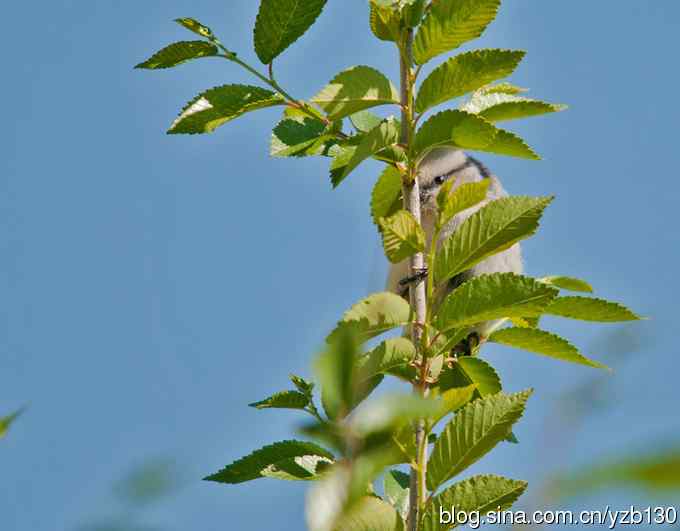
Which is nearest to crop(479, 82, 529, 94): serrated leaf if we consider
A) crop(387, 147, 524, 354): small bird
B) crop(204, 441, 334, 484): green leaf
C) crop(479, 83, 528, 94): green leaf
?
crop(479, 83, 528, 94): green leaf

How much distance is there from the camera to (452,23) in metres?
1.35

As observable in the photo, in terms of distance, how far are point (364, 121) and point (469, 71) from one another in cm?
42

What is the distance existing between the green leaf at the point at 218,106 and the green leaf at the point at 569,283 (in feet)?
1.85

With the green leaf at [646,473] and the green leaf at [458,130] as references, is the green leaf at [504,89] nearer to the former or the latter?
the green leaf at [458,130]

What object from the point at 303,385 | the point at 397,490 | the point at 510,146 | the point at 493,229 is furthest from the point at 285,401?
the point at 510,146

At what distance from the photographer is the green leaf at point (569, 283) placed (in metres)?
1.48

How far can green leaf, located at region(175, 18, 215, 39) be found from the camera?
1468mm

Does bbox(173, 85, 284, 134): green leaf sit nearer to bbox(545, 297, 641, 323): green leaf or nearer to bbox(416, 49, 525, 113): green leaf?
bbox(416, 49, 525, 113): green leaf

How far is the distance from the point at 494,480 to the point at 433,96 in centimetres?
59

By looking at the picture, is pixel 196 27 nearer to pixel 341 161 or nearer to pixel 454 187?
pixel 341 161

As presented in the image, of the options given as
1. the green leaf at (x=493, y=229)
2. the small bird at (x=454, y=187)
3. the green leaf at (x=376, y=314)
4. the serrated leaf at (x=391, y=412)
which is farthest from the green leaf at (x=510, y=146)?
the small bird at (x=454, y=187)

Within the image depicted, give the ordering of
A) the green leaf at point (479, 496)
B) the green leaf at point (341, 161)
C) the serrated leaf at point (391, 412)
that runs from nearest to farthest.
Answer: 1. the serrated leaf at point (391, 412)
2. the green leaf at point (479, 496)
3. the green leaf at point (341, 161)

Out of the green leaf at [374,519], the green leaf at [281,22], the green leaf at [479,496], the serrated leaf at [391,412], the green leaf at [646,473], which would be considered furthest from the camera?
the green leaf at [281,22]

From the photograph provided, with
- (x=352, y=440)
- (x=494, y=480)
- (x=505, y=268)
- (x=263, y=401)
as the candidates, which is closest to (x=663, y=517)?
(x=352, y=440)
